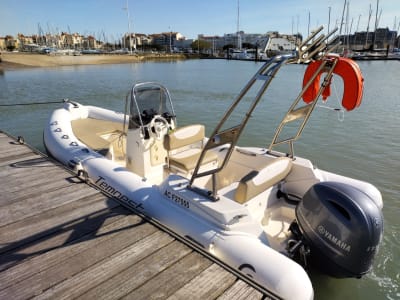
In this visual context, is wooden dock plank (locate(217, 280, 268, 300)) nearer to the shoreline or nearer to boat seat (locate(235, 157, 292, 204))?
boat seat (locate(235, 157, 292, 204))

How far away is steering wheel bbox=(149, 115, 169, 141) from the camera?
400cm

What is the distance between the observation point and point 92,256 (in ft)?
7.54

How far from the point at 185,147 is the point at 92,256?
2.31 m

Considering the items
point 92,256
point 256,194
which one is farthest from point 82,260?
point 256,194

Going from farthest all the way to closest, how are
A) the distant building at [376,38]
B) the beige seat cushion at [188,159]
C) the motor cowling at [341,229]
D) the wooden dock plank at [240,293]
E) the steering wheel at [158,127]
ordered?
the distant building at [376,38]
the steering wheel at [158,127]
the beige seat cushion at [188,159]
the motor cowling at [341,229]
the wooden dock plank at [240,293]

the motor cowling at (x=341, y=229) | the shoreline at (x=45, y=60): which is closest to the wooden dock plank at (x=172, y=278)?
the motor cowling at (x=341, y=229)

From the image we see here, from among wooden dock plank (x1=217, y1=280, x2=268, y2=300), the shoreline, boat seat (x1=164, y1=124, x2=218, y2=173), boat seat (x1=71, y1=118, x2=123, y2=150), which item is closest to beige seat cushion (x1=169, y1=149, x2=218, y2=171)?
boat seat (x1=164, y1=124, x2=218, y2=173)

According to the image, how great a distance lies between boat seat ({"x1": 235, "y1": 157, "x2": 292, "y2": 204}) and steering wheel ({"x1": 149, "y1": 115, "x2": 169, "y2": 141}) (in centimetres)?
170

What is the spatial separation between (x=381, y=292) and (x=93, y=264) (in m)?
2.94

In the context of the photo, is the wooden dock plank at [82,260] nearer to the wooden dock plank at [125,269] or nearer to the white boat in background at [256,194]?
the wooden dock plank at [125,269]

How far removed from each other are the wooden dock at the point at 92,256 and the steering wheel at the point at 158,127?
3.88 ft

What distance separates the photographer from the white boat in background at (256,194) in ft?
7.18

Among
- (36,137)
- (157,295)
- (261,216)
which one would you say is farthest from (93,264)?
(36,137)

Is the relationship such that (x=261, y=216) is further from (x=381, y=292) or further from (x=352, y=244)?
(x=381, y=292)
